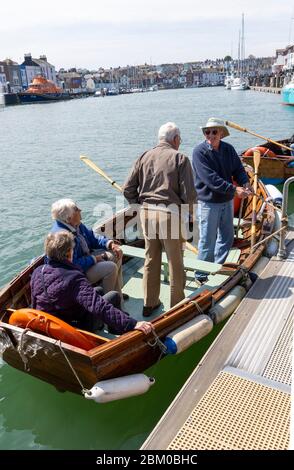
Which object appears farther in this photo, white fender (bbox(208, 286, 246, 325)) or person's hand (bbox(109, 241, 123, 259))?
person's hand (bbox(109, 241, 123, 259))

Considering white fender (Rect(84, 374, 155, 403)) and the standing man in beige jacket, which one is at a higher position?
the standing man in beige jacket

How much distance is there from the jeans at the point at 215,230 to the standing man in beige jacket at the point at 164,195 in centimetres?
82

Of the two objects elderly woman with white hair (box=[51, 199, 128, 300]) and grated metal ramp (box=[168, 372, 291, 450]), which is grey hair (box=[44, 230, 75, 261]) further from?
grated metal ramp (box=[168, 372, 291, 450])

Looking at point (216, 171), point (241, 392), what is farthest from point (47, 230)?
point (241, 392)

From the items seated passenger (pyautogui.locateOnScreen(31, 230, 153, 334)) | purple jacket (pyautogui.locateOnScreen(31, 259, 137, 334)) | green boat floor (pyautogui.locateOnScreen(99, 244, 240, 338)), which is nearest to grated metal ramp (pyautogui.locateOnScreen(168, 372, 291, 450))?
seated passenger (pyautogui.locateOnScreen(31, 230, 153, 334))

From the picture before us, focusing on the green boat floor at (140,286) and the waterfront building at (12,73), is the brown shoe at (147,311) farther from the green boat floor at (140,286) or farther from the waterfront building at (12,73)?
the waterfront building at (12,73)

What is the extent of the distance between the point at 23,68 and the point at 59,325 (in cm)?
13116

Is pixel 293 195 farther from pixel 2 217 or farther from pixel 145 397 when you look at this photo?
pixel 145 397

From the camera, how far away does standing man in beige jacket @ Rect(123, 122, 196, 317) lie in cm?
436

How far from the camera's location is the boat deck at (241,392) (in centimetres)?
303

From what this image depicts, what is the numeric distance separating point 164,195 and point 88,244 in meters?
1.10

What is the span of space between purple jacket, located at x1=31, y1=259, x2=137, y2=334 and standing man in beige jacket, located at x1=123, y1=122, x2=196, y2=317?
1.09 metres

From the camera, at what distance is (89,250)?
4.82 metres

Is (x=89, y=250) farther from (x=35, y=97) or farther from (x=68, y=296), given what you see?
(x=35, y=97)
